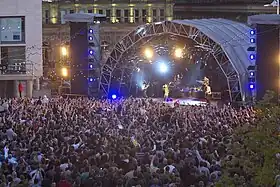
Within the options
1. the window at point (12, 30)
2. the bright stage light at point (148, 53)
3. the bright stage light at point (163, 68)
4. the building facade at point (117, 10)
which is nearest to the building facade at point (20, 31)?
the window at point (12, 30)

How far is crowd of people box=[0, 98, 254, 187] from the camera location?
47.2ft

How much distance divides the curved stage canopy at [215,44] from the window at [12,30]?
18.8m

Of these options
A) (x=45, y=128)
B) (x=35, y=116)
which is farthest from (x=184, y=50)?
(x=45, y=128)

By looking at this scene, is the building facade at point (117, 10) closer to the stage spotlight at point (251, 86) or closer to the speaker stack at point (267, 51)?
the stage spotlight at point (251, 86)

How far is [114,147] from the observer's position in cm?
1731

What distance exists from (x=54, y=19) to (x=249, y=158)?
68999 mm

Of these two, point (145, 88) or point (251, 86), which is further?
point (145, 88)

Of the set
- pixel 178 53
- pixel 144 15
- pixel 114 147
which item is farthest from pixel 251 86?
pixel 144 15

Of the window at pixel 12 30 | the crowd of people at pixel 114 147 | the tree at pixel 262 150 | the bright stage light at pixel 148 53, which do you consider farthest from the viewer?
the window at pixel 12 30

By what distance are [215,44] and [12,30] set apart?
26.7m

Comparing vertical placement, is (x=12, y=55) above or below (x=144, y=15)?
below

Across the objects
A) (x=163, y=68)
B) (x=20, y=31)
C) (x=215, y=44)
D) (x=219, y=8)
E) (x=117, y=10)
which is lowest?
(x=163, y=68)

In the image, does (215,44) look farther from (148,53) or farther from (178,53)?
(148,53)

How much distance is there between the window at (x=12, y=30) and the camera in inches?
2345
